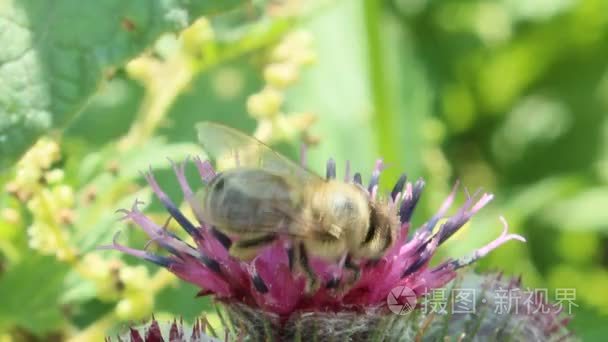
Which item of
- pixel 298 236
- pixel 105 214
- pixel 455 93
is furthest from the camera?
pixel 455 93

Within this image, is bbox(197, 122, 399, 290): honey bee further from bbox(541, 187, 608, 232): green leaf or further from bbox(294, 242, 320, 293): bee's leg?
bbox(541, 187, 608, 232): green leaf

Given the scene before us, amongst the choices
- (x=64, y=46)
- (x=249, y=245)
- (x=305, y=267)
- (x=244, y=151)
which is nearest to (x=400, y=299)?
(x=305, y=267)

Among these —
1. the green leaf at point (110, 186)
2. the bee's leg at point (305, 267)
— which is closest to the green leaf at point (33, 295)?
the green leaf at point (110, 186)

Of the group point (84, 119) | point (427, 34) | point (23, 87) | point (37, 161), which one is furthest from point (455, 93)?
point (23, 87)

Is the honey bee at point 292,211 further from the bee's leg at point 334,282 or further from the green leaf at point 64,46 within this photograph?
the green leaf at point 64,46

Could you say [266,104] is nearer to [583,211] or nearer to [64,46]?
[64,46]

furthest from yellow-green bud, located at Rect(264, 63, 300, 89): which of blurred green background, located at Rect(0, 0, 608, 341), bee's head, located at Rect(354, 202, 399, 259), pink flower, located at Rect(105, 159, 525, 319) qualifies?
bee's head, located at Rect(354, 202, 399, 259)

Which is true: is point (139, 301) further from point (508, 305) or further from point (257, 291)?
point (508, 305)
